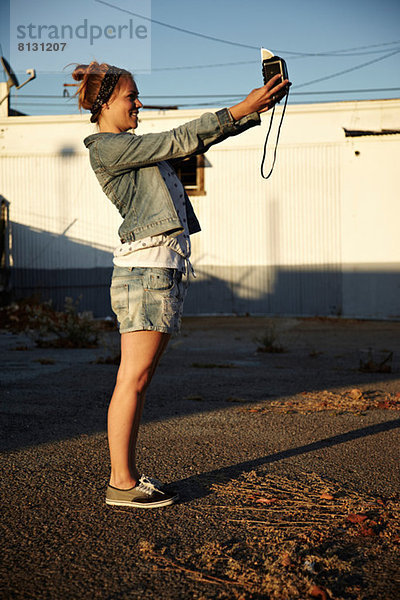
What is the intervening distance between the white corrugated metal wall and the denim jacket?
14.8 meters

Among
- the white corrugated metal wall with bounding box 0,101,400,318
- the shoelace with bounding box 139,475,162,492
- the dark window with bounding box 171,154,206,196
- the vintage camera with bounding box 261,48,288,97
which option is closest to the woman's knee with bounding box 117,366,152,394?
the shoelace with bounding box 139,475,162,492

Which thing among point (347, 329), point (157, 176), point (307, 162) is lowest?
point (347, 329)

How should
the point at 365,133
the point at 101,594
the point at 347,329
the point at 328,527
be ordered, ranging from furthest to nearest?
the point at 365,133, the point at 347,329, the point at 328,527, the point at 101,594

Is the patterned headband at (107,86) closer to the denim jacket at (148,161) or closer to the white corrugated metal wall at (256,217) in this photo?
the denim jacket at (148,161)

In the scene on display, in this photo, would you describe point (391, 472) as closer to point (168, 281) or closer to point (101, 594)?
point (168, 281)

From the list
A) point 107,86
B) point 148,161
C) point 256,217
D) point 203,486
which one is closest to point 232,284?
point 256,217

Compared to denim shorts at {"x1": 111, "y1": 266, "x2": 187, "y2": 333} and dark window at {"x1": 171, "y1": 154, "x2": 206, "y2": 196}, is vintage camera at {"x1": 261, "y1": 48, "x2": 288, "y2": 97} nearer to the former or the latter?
denim shorts at {"x1": 111, "y1": 266, "x2": 187, "y2": 333}

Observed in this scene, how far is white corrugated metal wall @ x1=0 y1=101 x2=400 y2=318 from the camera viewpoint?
55.2 feet

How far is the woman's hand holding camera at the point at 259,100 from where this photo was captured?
2.47 m

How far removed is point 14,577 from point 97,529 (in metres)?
0.46

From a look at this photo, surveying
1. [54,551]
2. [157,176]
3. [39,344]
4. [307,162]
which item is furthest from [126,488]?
[307,162]

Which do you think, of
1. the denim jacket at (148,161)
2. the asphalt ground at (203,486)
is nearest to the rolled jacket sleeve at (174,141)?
the denim jacket at (148,161)

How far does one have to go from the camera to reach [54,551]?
2223 mm

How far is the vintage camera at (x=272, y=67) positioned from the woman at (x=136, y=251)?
2.2 inches
